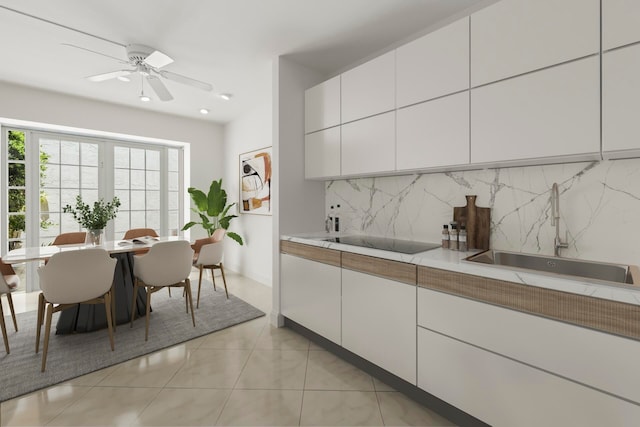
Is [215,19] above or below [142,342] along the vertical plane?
above

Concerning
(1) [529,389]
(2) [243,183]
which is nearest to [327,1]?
(1) [529,389]

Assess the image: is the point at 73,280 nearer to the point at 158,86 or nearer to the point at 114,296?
the point at 114,296

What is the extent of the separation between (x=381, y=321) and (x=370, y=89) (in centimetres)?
181

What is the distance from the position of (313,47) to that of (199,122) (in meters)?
3.18

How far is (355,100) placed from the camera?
2.48 metres

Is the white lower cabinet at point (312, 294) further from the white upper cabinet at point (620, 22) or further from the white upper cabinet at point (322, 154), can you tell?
the white upper cabinet at point (620, 22)

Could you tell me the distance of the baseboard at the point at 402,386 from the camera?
63.5 inches

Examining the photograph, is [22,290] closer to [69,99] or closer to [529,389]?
[69,99]

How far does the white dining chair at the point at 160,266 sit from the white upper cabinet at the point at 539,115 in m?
2.63

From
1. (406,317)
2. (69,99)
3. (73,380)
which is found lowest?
(73,380)

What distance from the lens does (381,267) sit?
1.94 metres

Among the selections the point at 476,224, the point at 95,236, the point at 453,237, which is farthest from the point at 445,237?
the point at 95,236

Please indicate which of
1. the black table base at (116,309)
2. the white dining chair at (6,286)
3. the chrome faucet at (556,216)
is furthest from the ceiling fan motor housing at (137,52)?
the chrome faucet at (556,216)

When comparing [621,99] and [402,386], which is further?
[402,386]
